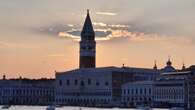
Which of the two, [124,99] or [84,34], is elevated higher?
[84,34]

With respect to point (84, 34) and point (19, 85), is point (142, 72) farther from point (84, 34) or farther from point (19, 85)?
point (19, 85)

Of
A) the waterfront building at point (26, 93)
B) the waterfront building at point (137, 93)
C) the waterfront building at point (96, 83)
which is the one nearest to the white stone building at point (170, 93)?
the waterfront building at point (137, 93)

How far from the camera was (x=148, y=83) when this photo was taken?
347 ft

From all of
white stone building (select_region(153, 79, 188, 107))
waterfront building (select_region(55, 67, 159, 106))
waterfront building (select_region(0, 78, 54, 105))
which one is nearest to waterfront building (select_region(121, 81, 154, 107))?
white stone building (select_region(153, 79, 188, 107))

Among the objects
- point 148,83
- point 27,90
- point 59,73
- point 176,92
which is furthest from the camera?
point 27,90

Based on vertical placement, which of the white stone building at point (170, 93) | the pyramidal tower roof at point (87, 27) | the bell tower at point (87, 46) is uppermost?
the pyramidal tower roof at point (87, 27)

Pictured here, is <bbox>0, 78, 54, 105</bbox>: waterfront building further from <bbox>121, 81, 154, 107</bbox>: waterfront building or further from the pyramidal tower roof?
<bbox>121, 81, 154, 107</bbox>: waterfront building

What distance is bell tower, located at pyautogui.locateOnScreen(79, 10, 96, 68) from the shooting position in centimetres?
12400

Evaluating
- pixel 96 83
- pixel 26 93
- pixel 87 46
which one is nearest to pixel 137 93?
pixel 96 83

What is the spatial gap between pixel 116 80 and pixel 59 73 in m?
11.5

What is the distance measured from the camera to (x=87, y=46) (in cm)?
12438

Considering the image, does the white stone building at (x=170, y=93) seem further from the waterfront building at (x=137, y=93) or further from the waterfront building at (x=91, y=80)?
the waterfront building at (x=91, y=80)

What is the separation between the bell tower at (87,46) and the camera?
124 metres

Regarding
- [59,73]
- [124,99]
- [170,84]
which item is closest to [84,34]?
[59,73]
